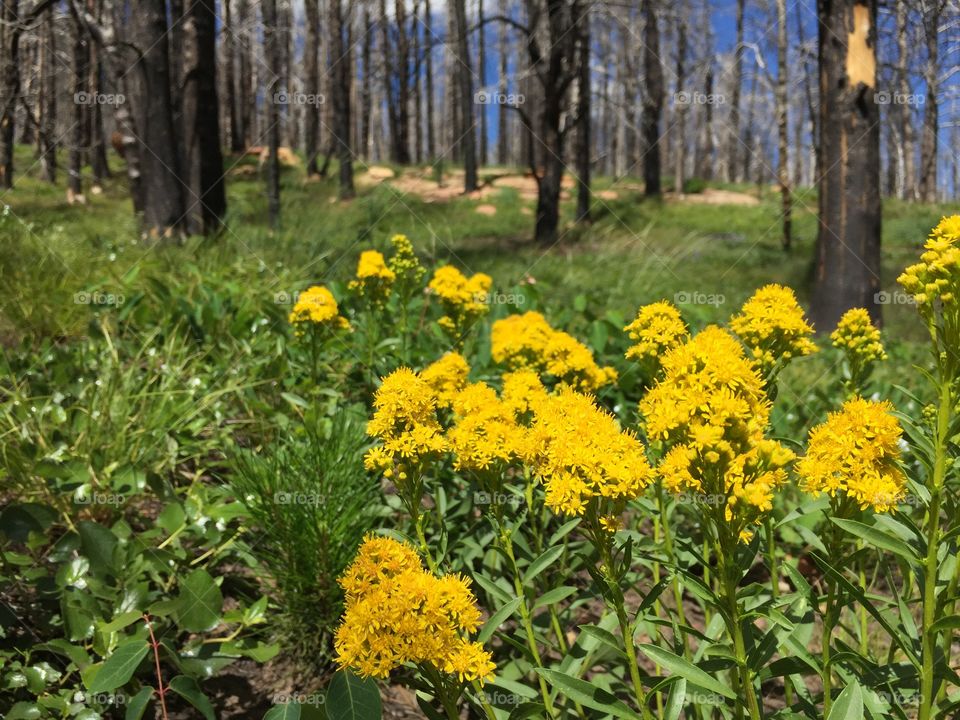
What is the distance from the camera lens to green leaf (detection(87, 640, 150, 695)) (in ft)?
4.38

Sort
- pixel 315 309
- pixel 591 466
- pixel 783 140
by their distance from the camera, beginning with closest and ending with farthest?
pixel 591 466 < pixel 315 309 < pixel 783 140

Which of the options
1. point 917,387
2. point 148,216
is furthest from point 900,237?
point 148,216

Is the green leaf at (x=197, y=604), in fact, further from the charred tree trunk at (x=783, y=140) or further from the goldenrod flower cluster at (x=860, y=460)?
the charred tree trunk at (x=783, y=140)

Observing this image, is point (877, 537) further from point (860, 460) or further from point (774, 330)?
point (774, 330)

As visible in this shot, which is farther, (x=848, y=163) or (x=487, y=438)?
(x=848, y=163)

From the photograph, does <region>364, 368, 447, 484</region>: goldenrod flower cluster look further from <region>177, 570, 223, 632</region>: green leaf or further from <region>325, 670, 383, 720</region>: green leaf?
<region>177, 570, 223, 632</region>: green leaf

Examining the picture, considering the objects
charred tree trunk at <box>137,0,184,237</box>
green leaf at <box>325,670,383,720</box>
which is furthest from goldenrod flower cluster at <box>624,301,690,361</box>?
charred tree trunk at <box>137,0,184,237</box>

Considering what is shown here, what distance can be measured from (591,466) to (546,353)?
3.52 ft

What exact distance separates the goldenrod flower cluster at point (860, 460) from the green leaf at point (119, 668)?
4.30ft

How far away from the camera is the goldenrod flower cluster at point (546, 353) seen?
206cm

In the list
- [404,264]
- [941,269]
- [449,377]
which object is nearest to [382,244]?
[404,264]

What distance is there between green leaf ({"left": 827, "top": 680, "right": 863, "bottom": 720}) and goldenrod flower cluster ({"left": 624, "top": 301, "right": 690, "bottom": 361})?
2.37 feet

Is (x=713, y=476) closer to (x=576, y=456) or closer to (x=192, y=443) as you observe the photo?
(x=576, y=456)

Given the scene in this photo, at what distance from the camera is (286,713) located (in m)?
1.09
